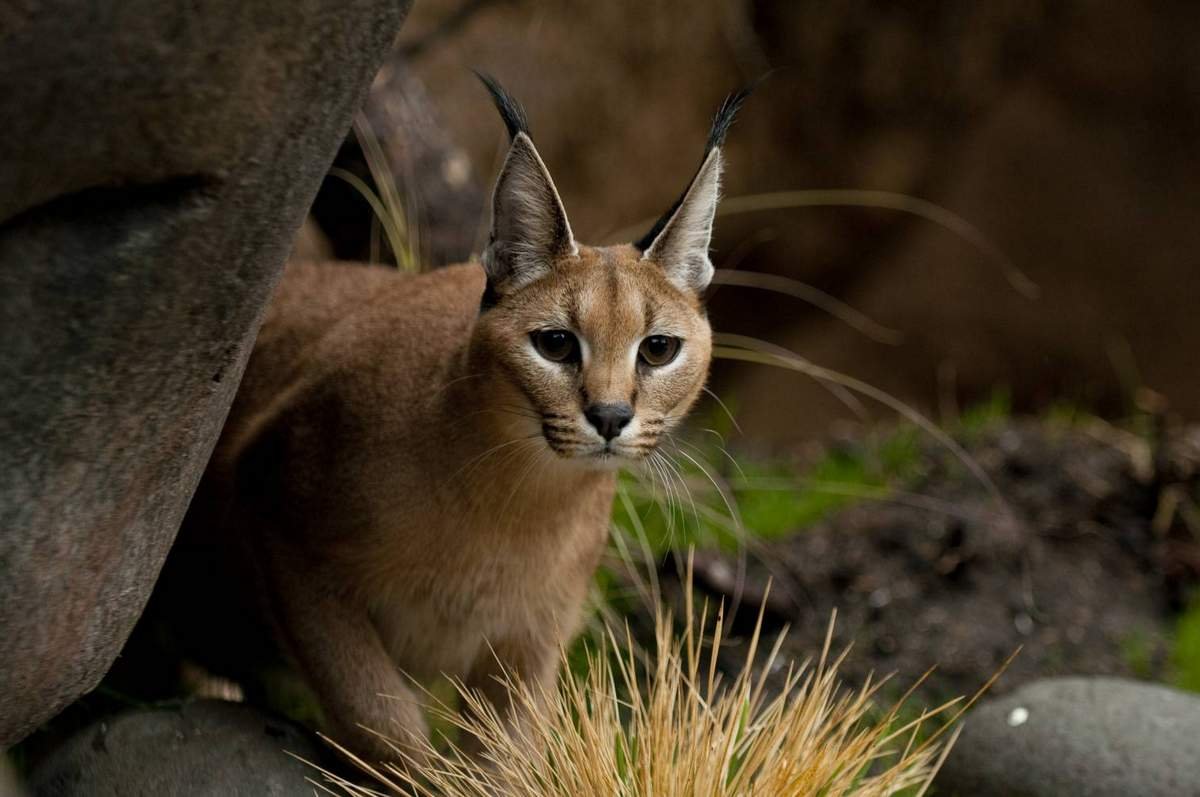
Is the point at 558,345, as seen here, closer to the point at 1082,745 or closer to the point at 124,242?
the point at 124,242

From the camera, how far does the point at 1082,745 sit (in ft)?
12.9

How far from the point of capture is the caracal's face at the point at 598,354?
313 centimetres

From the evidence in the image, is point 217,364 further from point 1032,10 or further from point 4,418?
point 1032,10

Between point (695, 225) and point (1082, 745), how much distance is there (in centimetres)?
182

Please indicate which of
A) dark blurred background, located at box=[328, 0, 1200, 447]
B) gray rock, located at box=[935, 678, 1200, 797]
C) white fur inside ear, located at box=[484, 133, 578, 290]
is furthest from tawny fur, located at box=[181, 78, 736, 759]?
dark blurred background, located at box=[328, 0, 1200, 447]

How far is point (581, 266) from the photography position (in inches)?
131

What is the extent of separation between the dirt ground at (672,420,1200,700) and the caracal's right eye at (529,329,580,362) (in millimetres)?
1915

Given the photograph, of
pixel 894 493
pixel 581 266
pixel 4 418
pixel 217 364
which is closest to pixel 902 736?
pixel 894 493

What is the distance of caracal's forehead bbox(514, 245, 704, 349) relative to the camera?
321 cm

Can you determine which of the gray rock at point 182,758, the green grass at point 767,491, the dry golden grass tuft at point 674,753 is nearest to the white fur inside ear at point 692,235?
the dry golden grass tuft at point 674,753

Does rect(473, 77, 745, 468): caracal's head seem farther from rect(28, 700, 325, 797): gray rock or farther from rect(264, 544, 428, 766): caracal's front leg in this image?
rect(28, 700, 325, 797): gray rock

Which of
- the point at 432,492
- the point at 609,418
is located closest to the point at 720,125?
the point at 609,418

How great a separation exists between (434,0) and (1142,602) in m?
4.05

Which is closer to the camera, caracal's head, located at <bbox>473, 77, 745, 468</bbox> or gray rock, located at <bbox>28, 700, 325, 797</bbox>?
caracal's head, located at <bbox>473, 77, 745, 468</bbox>
